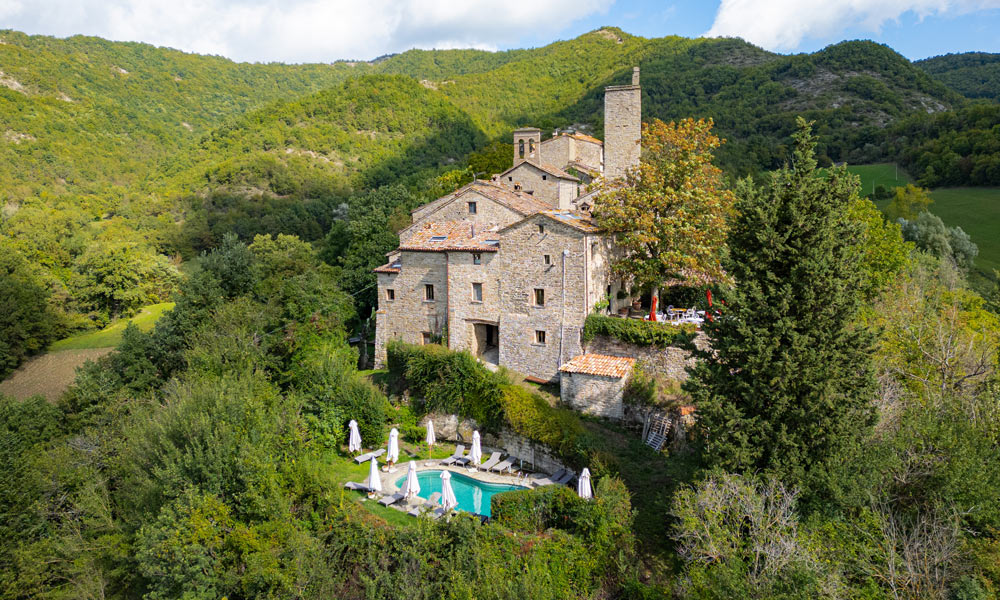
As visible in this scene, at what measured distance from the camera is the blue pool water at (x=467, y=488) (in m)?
18.4

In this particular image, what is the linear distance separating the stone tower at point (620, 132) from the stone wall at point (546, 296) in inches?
382

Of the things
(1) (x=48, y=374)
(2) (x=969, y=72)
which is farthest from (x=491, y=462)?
(2) (x=969, y=72)

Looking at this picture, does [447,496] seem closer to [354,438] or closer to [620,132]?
[354,438]

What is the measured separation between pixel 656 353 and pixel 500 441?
7094 millimetres

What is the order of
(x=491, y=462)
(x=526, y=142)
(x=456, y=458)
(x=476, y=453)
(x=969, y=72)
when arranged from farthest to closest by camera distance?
(x=969, y=72), (x=526, y=142), (x=456, y=458), (x=491, y=462), (x=476, y=453)

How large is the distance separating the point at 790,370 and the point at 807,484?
8.85 ft

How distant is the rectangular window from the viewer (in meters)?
23.5

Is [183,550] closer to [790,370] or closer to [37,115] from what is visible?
[790,370]

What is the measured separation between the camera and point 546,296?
916 inches

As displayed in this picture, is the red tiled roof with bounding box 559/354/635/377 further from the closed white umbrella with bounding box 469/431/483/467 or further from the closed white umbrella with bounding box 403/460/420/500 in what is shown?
the closed white umbrella with bounding box 403/460/420/500

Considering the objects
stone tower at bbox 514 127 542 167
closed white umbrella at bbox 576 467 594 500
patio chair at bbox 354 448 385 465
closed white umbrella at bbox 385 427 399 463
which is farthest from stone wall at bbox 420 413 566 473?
stone tower at bbox 514 127 542 167

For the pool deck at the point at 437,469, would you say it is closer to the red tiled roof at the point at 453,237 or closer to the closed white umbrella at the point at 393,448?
the closed white umbrella at the point at 393,448

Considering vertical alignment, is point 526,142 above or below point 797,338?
above

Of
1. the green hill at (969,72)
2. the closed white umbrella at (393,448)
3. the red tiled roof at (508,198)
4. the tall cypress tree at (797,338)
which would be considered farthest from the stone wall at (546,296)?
the green hill at (969,72)
